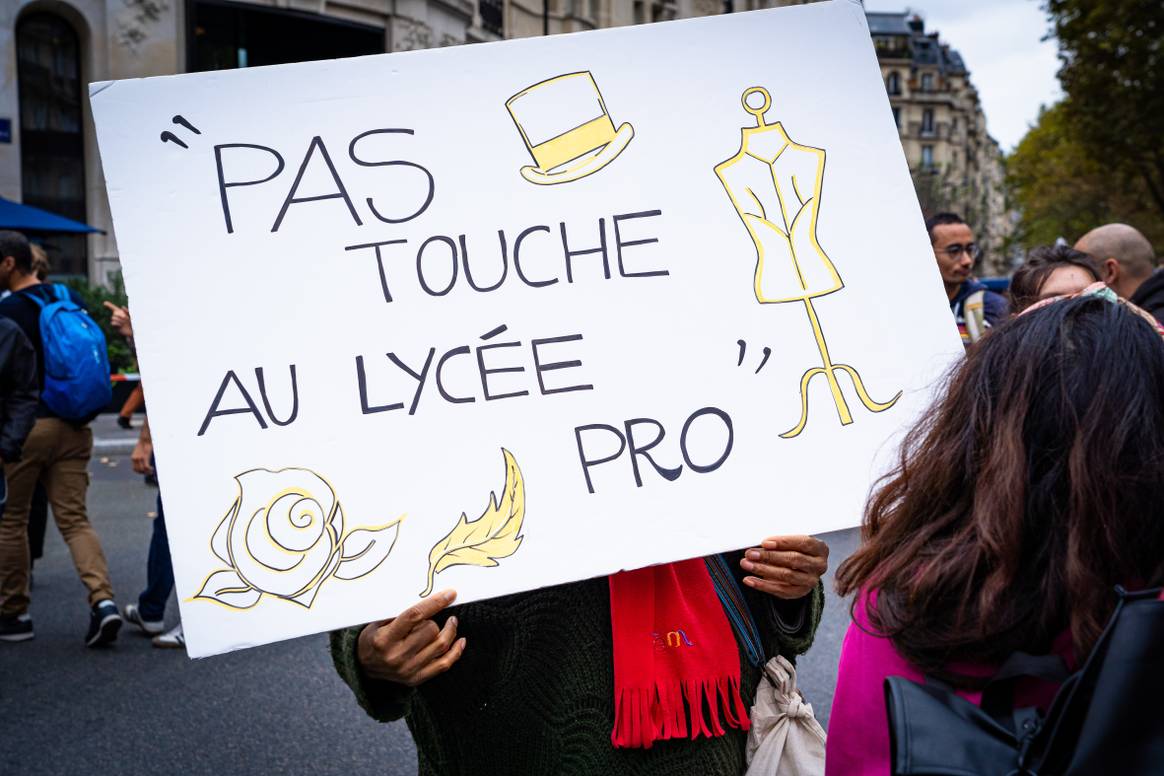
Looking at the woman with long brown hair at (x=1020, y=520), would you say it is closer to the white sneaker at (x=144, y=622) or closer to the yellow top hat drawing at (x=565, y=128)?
the yellow top hat drawing at (x=565, y=128)

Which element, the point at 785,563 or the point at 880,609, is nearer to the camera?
the point at 880,609

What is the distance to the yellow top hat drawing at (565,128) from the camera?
6.19 feet

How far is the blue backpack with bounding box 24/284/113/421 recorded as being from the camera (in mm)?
5453

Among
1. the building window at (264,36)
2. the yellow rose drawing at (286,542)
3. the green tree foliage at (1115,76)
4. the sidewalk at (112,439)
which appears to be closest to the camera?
the yellow rose drawing at (286,542)

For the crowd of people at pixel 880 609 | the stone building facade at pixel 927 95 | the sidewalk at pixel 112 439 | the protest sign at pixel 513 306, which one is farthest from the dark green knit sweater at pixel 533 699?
the stone building facade at pixel 927 95

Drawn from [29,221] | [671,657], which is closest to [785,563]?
[671,657]

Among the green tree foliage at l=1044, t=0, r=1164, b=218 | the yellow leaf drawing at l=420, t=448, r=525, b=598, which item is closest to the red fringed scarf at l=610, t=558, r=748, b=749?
the yellow leaf drawing at l=420, t=448, r=525, b=598

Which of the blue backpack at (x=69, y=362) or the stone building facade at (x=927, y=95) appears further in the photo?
the stone building facade at (x=927, y=95)

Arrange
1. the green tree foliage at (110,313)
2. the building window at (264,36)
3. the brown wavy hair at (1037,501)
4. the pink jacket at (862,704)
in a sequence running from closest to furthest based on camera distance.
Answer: the brown wavy hair at (1037,501)
the pink jacket at (862,704)
the green tree foliage at (110,313)
the building window at (264,36)

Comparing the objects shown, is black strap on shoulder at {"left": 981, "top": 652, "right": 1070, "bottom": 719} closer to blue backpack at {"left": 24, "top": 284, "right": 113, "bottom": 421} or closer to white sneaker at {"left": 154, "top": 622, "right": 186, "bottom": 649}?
white sneaker at {"left": 154, "top": 622, "right": 186, "bottom": 649}

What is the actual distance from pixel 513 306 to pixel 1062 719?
1.05m

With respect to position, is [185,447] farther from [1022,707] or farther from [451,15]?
[451,15]

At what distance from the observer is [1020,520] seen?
1.25m

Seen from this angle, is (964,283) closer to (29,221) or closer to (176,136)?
(176,136)
